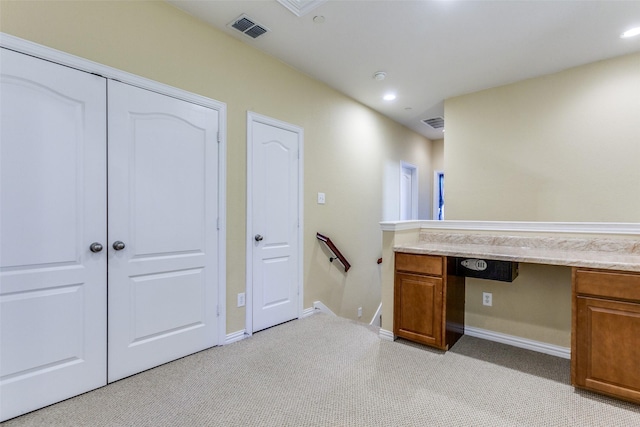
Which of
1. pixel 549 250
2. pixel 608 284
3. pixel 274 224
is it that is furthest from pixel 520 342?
pixel 274 224

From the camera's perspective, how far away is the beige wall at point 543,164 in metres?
2.71

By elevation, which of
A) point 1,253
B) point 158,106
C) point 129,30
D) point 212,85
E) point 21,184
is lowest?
point 1,253

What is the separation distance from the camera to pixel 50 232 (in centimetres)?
185

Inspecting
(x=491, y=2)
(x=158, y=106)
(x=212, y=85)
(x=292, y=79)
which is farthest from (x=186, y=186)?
(x=491, y=2)

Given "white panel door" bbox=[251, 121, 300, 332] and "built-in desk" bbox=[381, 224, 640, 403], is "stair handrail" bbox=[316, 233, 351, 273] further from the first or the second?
"built-in desk" bbox=[381, 224, 640, 403]

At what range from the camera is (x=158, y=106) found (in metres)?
2.31

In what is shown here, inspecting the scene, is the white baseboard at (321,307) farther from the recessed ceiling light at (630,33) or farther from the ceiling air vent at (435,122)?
the recessed ceiling light at (630,33)

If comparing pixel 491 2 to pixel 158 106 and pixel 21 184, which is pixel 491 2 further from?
pixel 21 184

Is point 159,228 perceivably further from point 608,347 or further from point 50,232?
point 608,347

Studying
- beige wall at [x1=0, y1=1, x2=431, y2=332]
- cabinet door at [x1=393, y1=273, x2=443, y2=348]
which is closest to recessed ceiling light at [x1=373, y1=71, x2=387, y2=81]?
beige wall at [x1=0, y1=1, x2=431, y2=332]

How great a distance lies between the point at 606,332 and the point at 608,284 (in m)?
0.29

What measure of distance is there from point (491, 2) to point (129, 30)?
2.59 meters

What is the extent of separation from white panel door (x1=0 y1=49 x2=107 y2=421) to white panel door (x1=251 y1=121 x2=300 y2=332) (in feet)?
4.03

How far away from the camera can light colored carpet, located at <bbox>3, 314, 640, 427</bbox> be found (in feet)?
5.66
